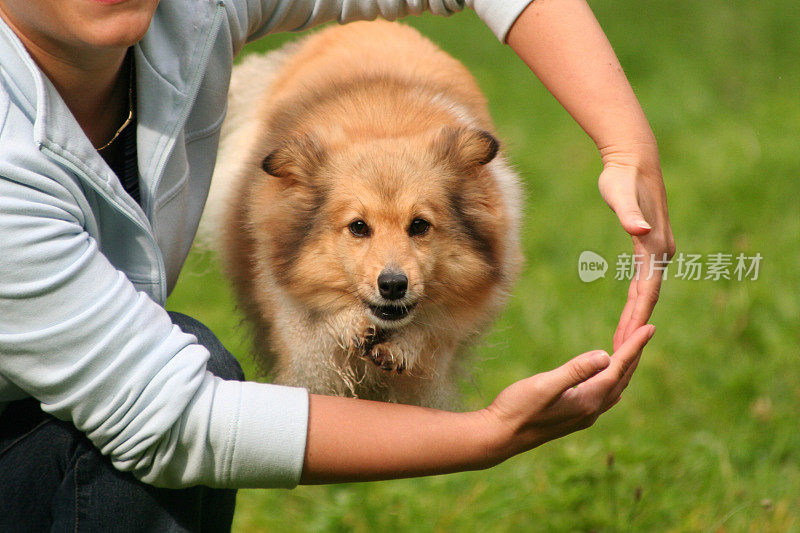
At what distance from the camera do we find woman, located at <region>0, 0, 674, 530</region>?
135 cm

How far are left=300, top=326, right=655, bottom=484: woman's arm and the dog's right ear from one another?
0.58 metres

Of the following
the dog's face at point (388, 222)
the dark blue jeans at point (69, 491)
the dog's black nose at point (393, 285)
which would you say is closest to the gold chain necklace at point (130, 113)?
the dog's face at point (388, 222)

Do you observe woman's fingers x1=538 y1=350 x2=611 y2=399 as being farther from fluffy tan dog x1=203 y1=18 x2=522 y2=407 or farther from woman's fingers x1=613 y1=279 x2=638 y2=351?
fluffy tan dog x1=203 y1=18 x2=522 y2=407

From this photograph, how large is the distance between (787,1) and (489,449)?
616 centimetres

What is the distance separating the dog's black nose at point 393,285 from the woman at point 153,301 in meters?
0.31

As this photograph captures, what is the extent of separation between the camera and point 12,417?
1683 millimetres

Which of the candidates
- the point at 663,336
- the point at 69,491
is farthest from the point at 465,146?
the point at 663,336

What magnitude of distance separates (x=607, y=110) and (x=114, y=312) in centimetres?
98

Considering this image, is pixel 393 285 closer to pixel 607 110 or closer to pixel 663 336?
pixel 607 110

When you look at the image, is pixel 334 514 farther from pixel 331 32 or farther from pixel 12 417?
pixel 331 32

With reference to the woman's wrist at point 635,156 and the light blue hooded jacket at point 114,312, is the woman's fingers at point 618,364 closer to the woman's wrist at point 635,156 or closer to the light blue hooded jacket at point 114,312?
the woman's wrist at point 635,156

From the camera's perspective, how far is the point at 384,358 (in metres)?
1.81

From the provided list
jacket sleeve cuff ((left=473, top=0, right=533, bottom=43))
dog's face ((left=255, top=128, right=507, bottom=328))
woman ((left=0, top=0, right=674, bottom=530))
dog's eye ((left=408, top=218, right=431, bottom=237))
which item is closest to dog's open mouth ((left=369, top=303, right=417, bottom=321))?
dog's face ((left=255, top=128, right=507, bottom=328))

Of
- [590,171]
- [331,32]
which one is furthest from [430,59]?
[590,171]
